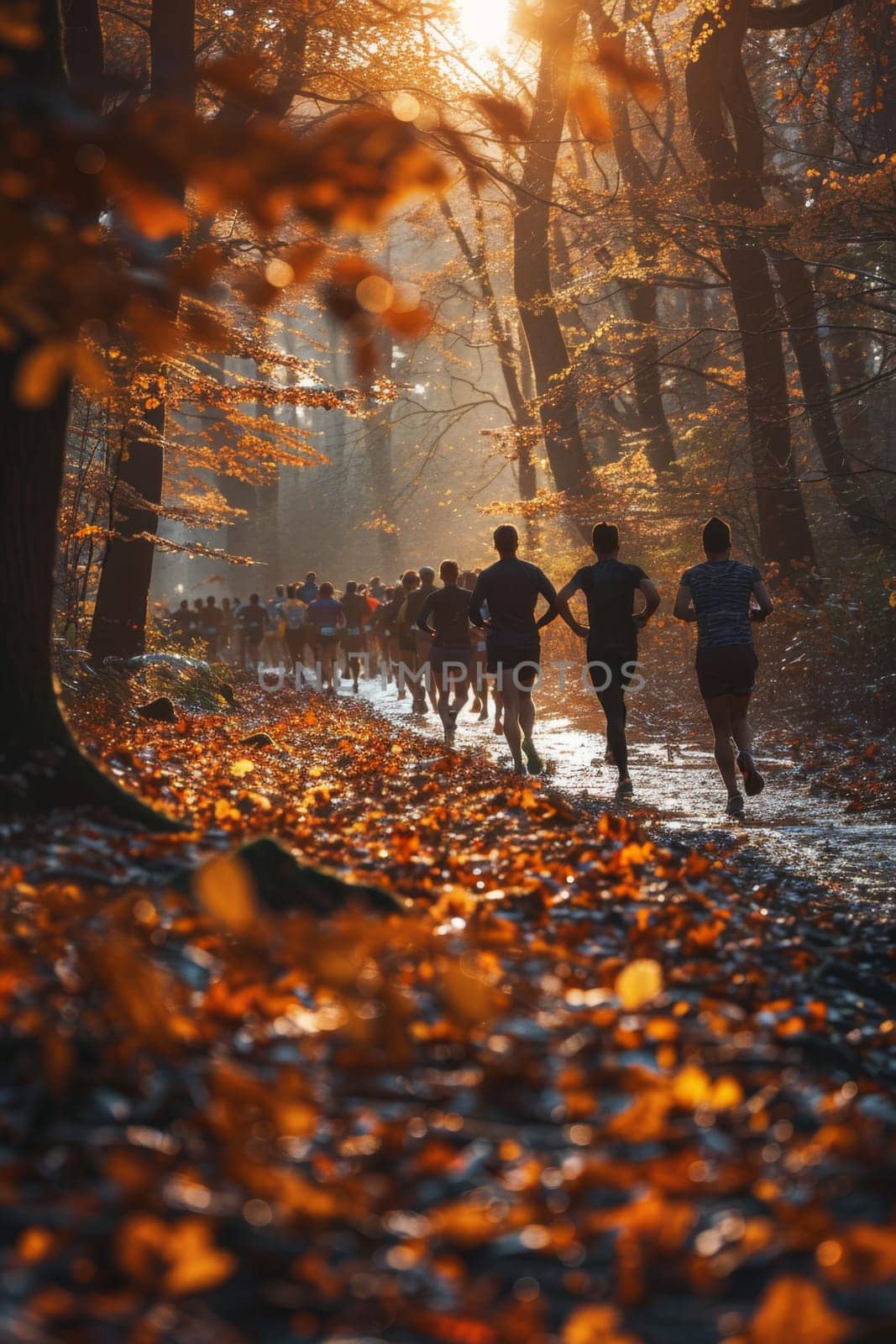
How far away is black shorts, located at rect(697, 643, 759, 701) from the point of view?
9.68 m

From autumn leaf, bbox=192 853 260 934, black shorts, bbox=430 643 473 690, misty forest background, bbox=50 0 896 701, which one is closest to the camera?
autumn leaf, bbox=192 853 260 934

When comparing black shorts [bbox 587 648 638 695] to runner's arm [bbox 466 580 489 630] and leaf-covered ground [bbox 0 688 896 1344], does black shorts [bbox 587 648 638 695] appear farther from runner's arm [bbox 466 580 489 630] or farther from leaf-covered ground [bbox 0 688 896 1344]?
leaf-covered ground [bbox 0 688 896 1344]

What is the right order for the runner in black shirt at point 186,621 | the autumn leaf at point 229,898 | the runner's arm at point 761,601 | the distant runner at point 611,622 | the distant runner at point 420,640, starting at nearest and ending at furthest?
the autumn leaf at point 229,898, the runner's arm at point 761,601, the distant runner at point 611,622, the distant runner at point 420,640, the runner in black shirt at point 186,621

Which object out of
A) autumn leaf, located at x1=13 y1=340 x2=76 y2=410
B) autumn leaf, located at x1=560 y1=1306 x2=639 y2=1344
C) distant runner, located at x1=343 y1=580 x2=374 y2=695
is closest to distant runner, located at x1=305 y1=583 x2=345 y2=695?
distant runner, located at x1=343 y1=580 x2=374 y2=695

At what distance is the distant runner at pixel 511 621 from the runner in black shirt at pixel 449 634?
7.49ft

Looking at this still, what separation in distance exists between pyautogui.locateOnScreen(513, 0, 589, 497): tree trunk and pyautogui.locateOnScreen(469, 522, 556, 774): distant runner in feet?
29.6

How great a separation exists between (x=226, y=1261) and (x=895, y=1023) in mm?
2826

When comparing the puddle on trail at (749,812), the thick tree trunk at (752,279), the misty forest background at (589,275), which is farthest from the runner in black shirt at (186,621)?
the puddle on trail at (749,812)

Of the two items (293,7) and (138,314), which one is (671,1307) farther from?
(293,7)

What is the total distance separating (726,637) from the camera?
9.70 meters

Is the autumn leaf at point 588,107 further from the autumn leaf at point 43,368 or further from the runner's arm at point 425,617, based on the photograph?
the runner's arm at point 425,617

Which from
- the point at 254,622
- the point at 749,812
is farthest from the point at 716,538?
the point at 254,622

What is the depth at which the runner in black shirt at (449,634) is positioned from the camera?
1463 cm

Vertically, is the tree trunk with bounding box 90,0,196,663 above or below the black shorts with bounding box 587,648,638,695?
above
